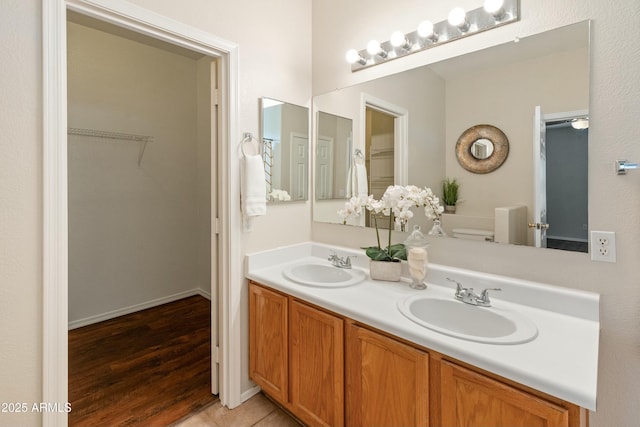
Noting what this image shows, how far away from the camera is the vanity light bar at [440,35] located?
1.41m

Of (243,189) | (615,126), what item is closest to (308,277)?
(243,189)

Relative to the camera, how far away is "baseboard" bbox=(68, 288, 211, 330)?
289 cm

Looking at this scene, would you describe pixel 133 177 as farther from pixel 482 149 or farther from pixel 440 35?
pixel 482 149

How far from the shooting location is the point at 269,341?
5.80 ft

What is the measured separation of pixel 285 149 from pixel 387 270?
3.43 ft

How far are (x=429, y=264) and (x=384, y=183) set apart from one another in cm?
54

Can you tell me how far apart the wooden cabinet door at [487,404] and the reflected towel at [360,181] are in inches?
45.6

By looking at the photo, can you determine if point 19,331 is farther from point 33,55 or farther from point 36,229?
point 33,55

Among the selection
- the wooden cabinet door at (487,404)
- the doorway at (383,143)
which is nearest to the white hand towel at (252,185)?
the doorway at (383,143)

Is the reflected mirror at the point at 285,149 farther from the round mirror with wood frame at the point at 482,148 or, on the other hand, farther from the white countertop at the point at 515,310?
the round mirror with wood frame at the point at 482,148

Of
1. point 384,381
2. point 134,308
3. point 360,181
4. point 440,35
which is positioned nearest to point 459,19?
point 440,35

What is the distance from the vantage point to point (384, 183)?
74.5 inches

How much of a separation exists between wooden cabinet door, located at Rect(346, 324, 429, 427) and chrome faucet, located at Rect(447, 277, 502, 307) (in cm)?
41

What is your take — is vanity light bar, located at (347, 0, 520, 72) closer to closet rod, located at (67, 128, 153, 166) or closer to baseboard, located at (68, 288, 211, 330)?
closet rod, located at (67, 128, 153, 166)
